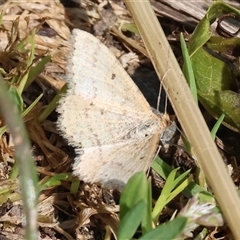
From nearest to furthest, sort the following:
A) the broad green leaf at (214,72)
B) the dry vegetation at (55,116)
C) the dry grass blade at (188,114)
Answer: the dry grass blade at (188,114) < the dry vegetation at (55,116) < the broad green leaf at (214,72)

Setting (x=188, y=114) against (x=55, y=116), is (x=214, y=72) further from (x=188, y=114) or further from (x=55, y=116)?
(x=55, y=116)

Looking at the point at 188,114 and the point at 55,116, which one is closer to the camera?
the point at 188,114

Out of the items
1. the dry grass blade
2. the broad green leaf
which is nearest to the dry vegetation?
the broad green leaf

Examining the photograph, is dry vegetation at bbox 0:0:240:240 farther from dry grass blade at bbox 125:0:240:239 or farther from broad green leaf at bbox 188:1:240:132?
dry grass blade at bbox 125:0:240:239

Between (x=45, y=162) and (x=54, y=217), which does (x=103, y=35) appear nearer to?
(x=45, y=162)

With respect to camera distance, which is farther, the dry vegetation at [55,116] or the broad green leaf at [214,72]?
the broad green leaf at [214,72]

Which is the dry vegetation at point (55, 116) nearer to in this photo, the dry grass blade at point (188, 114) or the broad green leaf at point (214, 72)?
the broad green leaf at point (214, 72)

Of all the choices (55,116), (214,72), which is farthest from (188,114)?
(55,116)

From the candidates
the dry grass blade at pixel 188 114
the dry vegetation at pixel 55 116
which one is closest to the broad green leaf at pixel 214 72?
the dry vegetation at pixel 55 116
